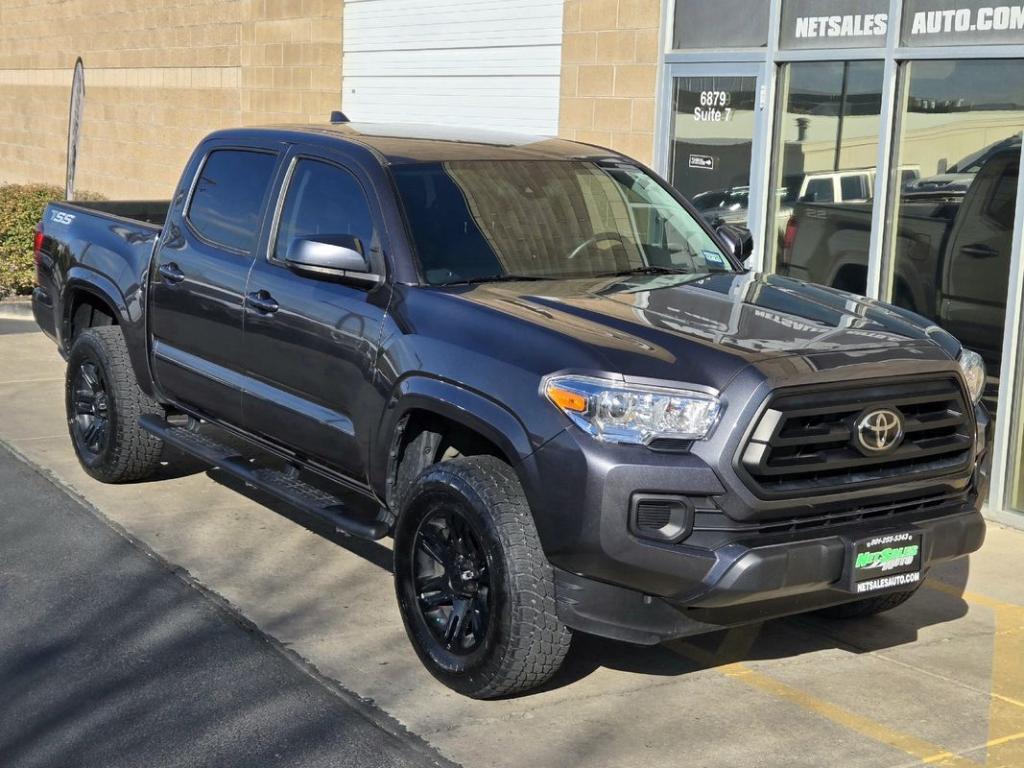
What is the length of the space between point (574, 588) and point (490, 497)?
1.34ft

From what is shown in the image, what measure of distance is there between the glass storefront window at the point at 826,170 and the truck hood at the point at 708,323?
299cm

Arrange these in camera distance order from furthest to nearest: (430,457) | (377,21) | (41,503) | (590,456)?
(377,21), (41,503), (430,457), (590,456)

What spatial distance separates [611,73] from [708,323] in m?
6.12

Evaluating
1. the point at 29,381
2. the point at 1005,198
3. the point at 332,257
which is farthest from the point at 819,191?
the point at 29,381

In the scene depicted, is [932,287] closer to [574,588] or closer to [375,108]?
[574,588]

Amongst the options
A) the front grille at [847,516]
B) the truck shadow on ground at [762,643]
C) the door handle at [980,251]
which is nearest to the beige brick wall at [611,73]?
the door handle at [980,251]

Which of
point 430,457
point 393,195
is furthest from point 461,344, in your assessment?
point 393,195

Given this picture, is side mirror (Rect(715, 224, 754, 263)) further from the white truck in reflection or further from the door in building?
the door in building

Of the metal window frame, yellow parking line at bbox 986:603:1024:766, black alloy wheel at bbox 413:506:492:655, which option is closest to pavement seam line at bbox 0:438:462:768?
black alloy wheel at bbox 413:506:492:655

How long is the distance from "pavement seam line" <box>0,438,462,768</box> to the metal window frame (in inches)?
166

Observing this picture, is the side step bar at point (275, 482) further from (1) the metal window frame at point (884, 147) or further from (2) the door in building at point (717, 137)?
(2) the door in building at point (717, 137)

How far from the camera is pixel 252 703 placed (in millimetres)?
4980

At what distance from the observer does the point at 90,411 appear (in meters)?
7.82

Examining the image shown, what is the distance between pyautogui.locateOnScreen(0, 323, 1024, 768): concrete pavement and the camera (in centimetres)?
479
